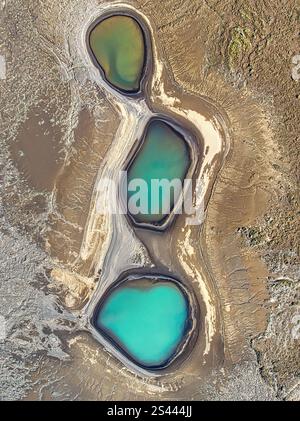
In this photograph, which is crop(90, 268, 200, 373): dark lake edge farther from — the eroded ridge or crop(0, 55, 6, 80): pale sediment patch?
crop(0, 55, 6, 80): pale sediment patch

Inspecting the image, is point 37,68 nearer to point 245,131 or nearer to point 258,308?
point 245,131

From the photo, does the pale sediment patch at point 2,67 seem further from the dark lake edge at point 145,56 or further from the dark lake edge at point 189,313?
the dark lake edge at point 189,313

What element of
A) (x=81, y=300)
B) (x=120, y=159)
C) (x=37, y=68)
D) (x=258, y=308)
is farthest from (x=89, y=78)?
(x=258, y=308)

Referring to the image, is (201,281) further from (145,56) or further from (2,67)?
(2,67)

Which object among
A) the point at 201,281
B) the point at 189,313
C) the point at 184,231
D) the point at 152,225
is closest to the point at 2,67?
the point at 152,225

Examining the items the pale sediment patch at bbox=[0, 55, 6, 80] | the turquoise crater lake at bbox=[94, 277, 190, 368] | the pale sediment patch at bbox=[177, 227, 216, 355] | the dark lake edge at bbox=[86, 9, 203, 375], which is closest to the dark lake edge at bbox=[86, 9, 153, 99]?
the dark lake edge at bbox=[86, 9, 203, 375]
